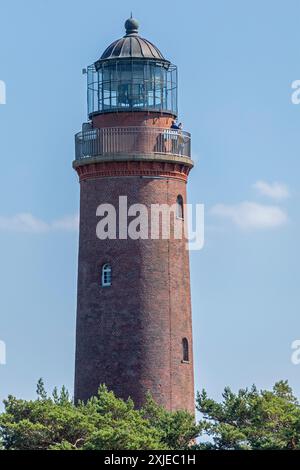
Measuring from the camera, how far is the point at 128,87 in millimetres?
82938

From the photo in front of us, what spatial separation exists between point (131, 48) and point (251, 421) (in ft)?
42.7

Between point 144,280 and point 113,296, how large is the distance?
3.48 ft

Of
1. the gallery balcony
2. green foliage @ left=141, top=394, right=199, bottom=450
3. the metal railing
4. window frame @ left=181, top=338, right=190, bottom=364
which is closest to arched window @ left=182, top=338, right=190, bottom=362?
window frame @ left=181, top=338, right=190, bottom=364

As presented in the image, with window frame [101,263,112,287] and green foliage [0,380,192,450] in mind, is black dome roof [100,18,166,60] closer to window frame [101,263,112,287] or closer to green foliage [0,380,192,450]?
window frame [101,263,112,287]

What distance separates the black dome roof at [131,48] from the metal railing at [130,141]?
2.31m

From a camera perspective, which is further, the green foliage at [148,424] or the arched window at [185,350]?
the arched window at [185,350]

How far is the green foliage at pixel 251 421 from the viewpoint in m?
74.8

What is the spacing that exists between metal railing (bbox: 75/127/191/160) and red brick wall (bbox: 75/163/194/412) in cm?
85

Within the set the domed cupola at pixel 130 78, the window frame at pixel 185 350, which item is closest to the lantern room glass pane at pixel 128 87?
the domed cupola at pixel 130 78

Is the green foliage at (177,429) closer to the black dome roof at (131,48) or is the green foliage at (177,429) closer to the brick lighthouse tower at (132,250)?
the brick lighthouse tower at (132,250)
